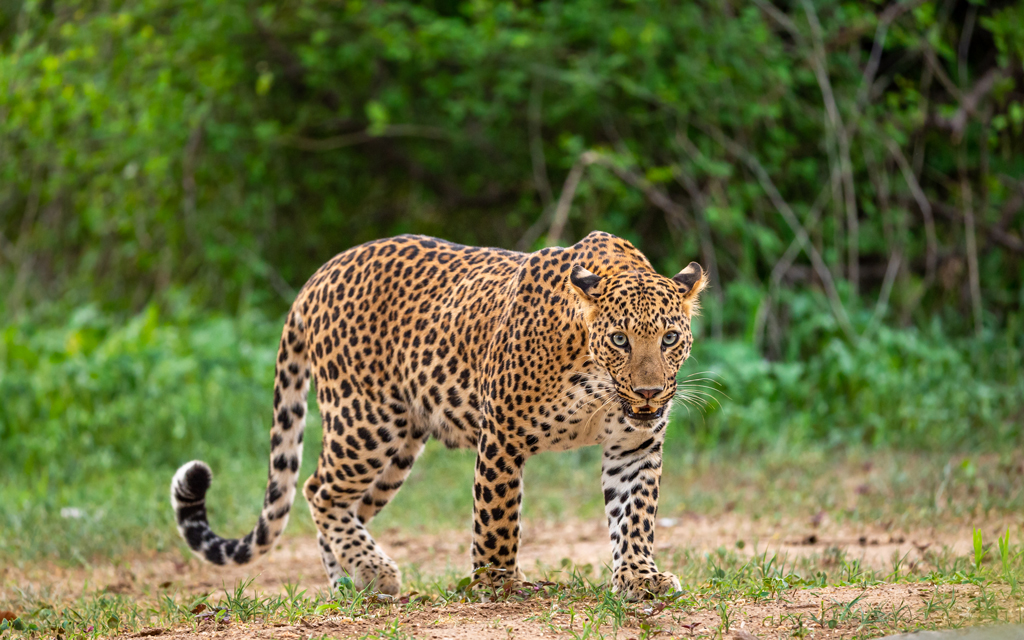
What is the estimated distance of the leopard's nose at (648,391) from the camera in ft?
12.6

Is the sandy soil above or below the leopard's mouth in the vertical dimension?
below

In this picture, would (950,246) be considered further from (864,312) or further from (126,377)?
(126,377)

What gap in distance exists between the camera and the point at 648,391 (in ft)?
12.6

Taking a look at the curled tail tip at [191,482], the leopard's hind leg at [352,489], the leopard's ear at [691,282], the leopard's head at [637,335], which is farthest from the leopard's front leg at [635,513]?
the curled tail tip at [191,482]

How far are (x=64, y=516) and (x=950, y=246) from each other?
7.28m

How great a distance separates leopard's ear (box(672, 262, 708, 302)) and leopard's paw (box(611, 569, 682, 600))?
39.6 inches

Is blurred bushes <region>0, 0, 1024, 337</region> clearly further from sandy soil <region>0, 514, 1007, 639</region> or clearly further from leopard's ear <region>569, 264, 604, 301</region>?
leopard's ear <region>569, 264, 604, 301</region>

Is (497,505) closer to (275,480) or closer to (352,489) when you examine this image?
(352,489)

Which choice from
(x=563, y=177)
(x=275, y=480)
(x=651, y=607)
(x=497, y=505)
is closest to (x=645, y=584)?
(x=651, y=607)

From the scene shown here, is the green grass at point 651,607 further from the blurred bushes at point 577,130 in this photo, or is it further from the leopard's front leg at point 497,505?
the blurred bushes at point 577,130

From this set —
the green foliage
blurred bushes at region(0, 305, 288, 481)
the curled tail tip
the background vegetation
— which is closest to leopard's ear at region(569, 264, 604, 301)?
the curled tail tip

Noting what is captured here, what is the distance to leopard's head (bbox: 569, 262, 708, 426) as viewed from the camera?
3885 mm

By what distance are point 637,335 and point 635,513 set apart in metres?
0.74

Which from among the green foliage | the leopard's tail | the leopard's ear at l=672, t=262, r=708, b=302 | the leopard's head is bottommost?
the green foliage
